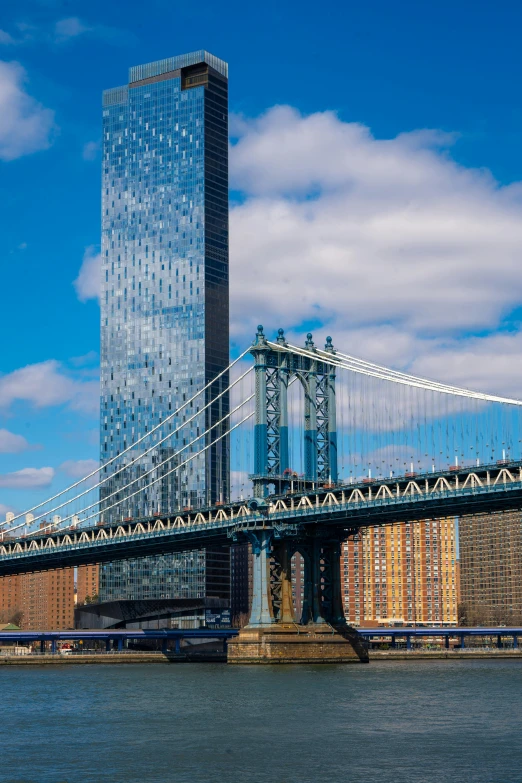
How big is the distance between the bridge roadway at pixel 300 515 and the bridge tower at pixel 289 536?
1.21 meters

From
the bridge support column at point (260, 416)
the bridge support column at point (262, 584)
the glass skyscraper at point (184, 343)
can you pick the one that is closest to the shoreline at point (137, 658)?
the bridge support column at point (262, 584)

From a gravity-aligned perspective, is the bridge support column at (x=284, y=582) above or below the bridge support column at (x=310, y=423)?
below

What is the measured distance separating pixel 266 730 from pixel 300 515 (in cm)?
5512

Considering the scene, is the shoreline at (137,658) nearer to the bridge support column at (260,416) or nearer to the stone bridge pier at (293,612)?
the stone bridge pier at (293,612)

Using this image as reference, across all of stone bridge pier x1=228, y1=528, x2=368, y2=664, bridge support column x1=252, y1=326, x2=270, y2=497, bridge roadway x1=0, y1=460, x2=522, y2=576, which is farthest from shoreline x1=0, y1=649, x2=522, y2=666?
bridge support column x1=252, y1=326, x2=270, y2=497

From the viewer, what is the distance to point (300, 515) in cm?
11356

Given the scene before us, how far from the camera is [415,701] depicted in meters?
72.8

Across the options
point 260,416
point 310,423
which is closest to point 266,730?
point 260,416

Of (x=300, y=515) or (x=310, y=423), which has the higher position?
(x=310, y=423)

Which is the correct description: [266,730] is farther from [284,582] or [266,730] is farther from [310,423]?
[310,423]

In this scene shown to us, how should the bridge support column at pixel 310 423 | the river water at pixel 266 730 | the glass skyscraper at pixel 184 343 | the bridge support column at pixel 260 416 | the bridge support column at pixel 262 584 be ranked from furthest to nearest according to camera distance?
the glass skyscraper at pixel 184 343, the bridge support column at pixel 310 423, the bridge support column at pixel 260 416, the bridge support column at pixel 262 584, the river water at pixel 266 730

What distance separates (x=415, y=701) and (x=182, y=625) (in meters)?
120

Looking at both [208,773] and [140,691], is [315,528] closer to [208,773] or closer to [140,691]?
[140,691]

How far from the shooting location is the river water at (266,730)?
153 feet
